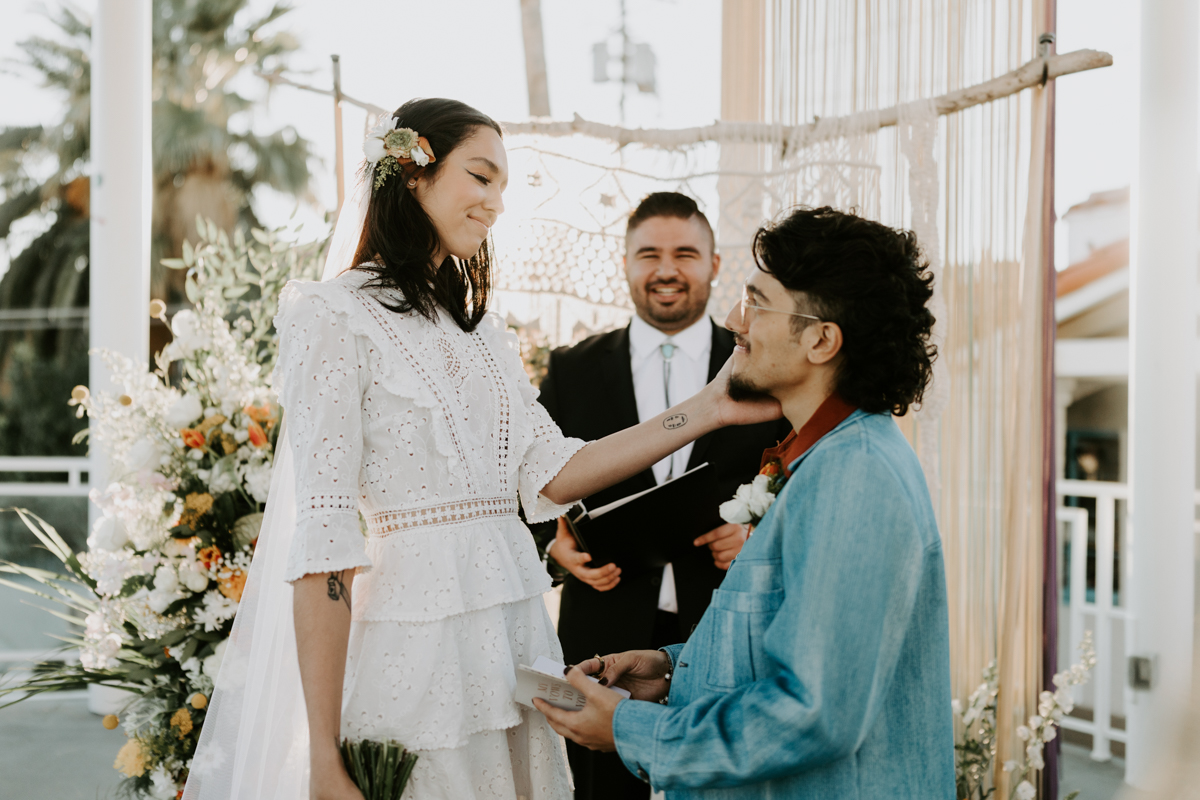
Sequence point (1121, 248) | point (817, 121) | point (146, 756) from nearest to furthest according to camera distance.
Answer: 1. point (146, 756)
2. point (817, 121)
3. point (1121, 248)

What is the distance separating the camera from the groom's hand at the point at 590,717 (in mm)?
1342

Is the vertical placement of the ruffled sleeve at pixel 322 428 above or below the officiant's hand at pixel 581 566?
above

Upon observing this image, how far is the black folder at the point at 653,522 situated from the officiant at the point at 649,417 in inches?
4.9

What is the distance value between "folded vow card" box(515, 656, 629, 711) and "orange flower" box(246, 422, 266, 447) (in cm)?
134

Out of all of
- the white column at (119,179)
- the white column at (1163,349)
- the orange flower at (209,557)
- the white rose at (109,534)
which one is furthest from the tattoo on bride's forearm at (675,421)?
the white column at (119,179)

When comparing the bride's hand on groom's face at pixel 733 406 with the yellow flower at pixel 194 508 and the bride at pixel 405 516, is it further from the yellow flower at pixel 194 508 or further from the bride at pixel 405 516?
the yellow flower at pixel 194 508

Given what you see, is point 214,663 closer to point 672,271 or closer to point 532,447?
point 532,447

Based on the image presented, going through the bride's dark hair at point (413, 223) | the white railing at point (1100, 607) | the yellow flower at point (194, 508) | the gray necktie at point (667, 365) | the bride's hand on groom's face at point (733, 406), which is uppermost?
the bride's dark hair at point (413, 223)

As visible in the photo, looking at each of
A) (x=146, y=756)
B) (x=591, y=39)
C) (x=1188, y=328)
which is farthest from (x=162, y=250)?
(x=1188, y=328)

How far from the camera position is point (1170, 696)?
0.60 m

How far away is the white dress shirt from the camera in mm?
2918

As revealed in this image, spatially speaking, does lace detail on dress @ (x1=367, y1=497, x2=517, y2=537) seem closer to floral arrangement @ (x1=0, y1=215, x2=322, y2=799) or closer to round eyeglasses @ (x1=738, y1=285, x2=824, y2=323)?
round eyeglasses @ (x1=738, y1=285, x2=824, y2=323)

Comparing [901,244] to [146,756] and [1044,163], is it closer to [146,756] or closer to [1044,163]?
[1044,163]

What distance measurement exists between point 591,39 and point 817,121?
9.95 meters
